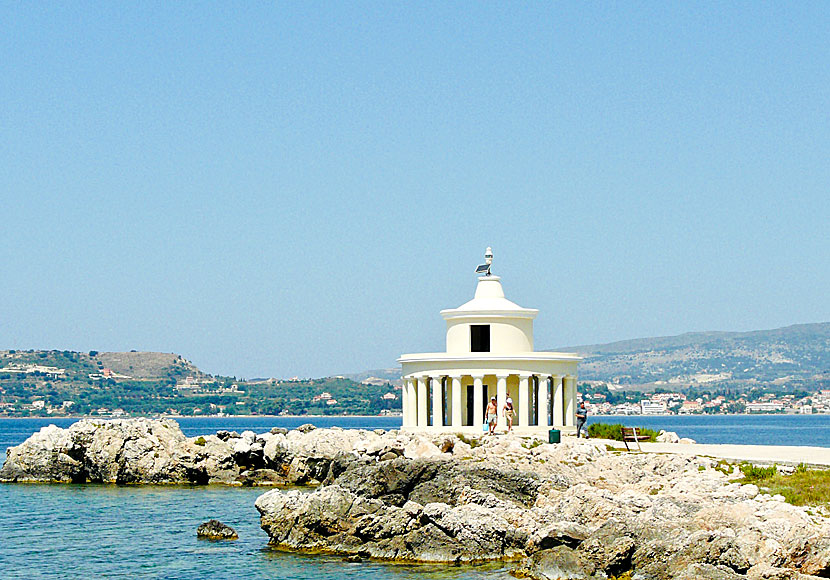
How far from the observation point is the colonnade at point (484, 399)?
4716cm

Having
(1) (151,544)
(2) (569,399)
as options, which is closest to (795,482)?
(1) (151,544)

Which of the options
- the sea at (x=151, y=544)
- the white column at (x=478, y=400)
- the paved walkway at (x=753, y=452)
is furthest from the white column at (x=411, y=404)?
the paved walkway at (x=753, y=452)

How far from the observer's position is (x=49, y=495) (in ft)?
153

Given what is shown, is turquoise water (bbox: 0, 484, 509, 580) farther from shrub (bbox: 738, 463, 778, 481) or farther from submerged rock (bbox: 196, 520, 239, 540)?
shrub (bbox: 738, 463, 778, 481)

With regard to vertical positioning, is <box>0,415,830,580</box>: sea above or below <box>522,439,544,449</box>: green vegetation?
below

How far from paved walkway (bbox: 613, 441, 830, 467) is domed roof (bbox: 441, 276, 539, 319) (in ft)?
25.4

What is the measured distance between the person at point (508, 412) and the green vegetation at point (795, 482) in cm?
1194

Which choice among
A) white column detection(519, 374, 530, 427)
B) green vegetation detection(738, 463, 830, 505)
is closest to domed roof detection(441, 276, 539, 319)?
white column detection(519, 374, 530, 427)

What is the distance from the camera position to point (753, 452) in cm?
3806

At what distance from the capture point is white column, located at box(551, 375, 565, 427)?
48.6 metres

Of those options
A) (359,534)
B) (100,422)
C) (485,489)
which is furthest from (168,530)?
(100,422)

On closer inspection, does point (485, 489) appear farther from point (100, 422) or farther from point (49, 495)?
point (100, 422)

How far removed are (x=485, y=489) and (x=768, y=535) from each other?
8758mm

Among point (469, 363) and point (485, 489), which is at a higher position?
point (469, 363)
